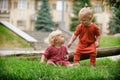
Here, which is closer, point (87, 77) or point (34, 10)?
point (87, 77)

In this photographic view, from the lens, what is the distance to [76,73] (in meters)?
5.32

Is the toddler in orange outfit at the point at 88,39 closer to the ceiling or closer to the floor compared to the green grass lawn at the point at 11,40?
closer to the ceiling

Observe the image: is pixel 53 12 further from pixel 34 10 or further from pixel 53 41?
pixel 53 41

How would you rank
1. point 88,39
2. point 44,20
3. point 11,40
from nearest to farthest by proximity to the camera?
1. point 88,39
2. point 11,40
3. point 44,20

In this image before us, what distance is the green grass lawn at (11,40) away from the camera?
79.1ft

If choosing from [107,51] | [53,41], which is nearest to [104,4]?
[107,51]

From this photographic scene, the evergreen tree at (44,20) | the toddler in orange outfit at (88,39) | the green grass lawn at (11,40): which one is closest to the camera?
the toddler in orange outfit at (88,39)

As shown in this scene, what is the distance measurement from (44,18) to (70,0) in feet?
28.0

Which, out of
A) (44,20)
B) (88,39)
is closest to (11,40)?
(88,39)

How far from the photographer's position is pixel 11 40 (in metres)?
24.7

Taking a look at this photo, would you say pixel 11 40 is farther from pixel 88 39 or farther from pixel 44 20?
pixel 44 20

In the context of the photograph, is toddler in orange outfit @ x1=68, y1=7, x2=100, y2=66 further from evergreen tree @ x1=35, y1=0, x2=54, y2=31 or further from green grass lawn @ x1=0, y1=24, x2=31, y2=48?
evergreen tree @ x1=35, y1=0, x2=54, y2=31

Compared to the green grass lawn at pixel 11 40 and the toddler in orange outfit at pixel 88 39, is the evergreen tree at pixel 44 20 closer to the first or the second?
the green grass lawn at pixel 11 40

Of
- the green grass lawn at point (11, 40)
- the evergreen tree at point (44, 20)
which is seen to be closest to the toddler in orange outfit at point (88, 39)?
the green grass lawn at point (11, 40)
